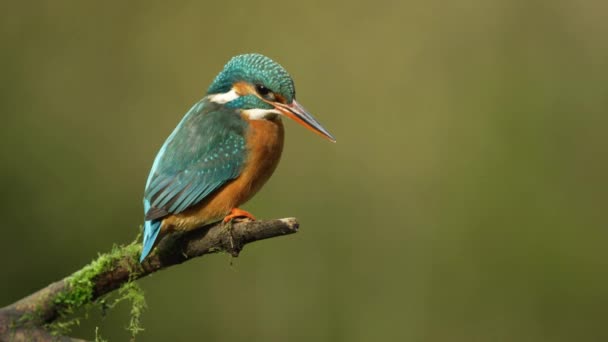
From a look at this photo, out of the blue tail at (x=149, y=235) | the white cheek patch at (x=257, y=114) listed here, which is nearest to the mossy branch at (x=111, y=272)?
the blue tail at (x=149, y=235)

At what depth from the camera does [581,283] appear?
15.6ft

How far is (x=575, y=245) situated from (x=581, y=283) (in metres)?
0.23

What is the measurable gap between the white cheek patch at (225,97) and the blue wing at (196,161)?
0.09ft

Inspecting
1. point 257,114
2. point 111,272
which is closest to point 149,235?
point 111,272

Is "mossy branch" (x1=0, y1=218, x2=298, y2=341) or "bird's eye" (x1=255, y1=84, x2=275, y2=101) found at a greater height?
"bird's eye" (x1=255, y1=84, x2=275, y2=101)

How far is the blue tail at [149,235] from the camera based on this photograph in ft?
6.84

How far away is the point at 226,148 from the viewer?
7.80 feet

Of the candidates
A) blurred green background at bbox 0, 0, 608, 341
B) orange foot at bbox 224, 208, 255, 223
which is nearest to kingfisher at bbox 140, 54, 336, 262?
orange foot at bbox 224, 208, 255, 223

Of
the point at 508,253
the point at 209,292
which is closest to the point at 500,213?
the point at 508,253

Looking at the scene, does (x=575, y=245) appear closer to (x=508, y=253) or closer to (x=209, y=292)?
(x=508, y=253)

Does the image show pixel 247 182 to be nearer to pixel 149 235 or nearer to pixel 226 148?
pixel 226 148

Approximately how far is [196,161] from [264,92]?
287 millimetres

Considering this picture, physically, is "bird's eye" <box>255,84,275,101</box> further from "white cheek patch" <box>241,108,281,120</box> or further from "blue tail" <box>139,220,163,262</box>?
"blue tail" <box>139,220,163,262</box>

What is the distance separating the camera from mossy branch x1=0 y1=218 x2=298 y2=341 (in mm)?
1893
